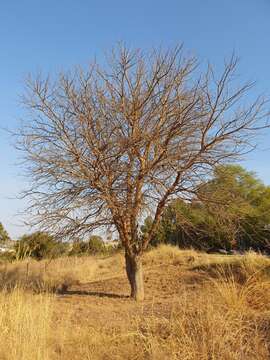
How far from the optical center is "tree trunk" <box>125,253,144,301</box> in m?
10.7

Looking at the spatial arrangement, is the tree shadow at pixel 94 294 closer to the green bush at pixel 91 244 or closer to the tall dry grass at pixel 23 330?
the green bush at pixel 91 244

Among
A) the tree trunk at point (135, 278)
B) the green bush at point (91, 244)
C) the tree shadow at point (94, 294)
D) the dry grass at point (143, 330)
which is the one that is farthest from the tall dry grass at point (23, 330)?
the tree shadow at point (94, 294)

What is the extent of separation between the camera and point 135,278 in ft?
35.6

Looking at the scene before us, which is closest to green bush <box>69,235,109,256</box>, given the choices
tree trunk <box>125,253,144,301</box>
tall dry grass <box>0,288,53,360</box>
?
tree trunk <box>125,253,144,301</box>

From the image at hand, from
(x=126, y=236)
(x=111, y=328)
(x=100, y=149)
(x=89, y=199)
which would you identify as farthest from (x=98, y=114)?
(x=111, y=328)

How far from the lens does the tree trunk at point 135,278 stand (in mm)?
10719

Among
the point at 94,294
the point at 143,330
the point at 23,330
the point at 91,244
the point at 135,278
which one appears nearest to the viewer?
the point at 23,330

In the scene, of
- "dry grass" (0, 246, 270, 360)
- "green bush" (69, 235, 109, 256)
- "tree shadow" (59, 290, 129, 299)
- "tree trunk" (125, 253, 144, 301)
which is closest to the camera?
"dry grass" (0, 246, 270, 360)

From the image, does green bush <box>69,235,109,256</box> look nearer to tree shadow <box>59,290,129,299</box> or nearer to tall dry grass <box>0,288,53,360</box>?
tree shadow <box>59,290,129,299</box>

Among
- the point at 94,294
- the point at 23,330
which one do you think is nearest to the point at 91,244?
the point at 94,294

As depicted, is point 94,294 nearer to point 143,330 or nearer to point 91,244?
point 91,244

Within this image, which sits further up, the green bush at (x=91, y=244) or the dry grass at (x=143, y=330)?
the green bush at (x=91, y=244)

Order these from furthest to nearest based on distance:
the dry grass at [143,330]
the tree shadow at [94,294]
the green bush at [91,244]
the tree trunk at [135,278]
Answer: the tree shadow at [94,294] < the green bush at [91,244] < the tree trunk at [135,278] < the dry grass at [143,330]

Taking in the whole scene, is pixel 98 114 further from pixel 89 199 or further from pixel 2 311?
pixel 2 311
